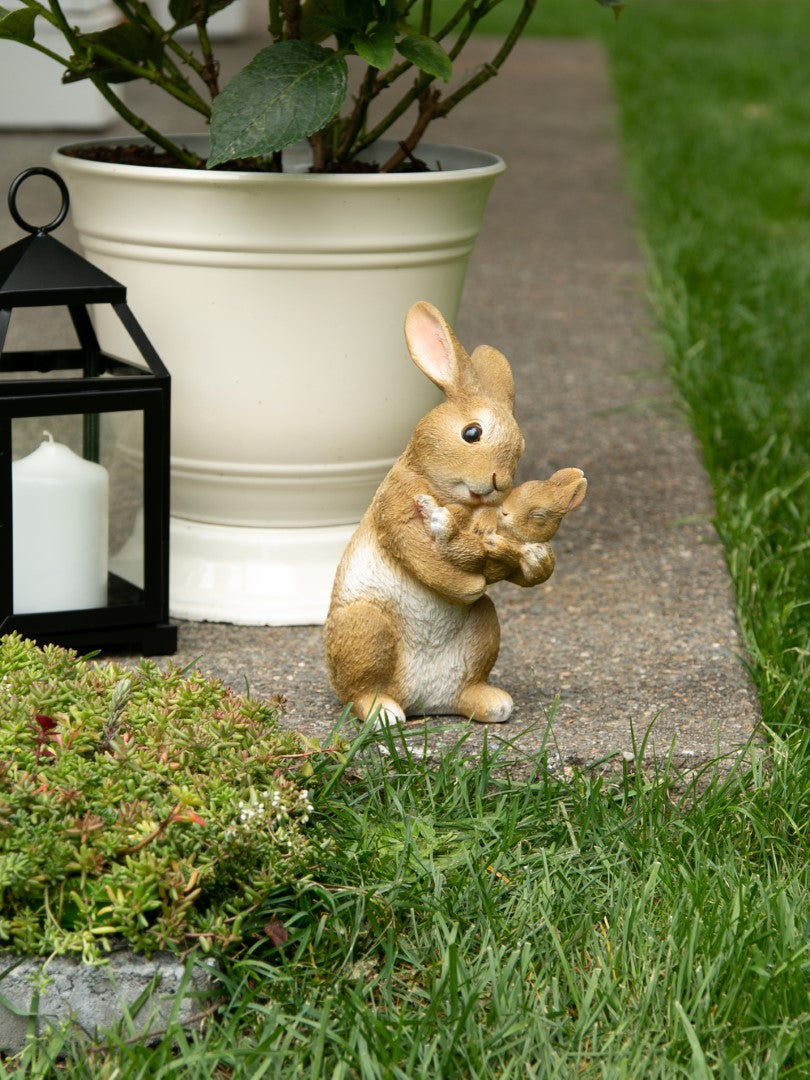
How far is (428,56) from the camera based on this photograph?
1907mm

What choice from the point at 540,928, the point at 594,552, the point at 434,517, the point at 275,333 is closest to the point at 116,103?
the point at 275,333

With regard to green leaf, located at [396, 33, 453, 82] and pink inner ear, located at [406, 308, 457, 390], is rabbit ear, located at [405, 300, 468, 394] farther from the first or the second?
green leaf, located at [396, 33, 453, 82]

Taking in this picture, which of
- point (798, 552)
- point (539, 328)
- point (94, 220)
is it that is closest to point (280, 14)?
point (94, 220)

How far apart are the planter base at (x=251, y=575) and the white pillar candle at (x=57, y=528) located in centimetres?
21

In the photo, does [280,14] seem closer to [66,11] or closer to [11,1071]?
[66,11]

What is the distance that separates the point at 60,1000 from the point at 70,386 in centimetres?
82

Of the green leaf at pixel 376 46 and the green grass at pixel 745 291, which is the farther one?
the green grass at pixel 745 291

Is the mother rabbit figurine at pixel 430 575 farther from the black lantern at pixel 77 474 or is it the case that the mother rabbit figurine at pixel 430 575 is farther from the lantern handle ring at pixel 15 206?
the lantern handle ring at pixel 15 206

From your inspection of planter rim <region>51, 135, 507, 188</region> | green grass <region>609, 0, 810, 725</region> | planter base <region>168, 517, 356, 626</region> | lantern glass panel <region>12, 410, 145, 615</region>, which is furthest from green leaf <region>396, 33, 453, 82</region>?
green grass <region>609, 0, 810, 725</region>

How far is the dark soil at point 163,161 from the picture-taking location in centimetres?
214

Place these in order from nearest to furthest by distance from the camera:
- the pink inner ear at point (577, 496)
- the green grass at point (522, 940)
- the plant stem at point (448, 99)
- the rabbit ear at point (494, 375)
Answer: the green grass at point (522, 940)
the pink inner ear at point (577, 496)
the rabbit ear at point (494, 375)
the plant stem at point (448, 99)

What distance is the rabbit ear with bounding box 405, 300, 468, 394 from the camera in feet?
5.75

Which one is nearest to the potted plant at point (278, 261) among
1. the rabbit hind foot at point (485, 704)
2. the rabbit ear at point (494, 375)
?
the rabbit ear at point (494, 375)

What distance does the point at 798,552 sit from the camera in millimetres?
2406
